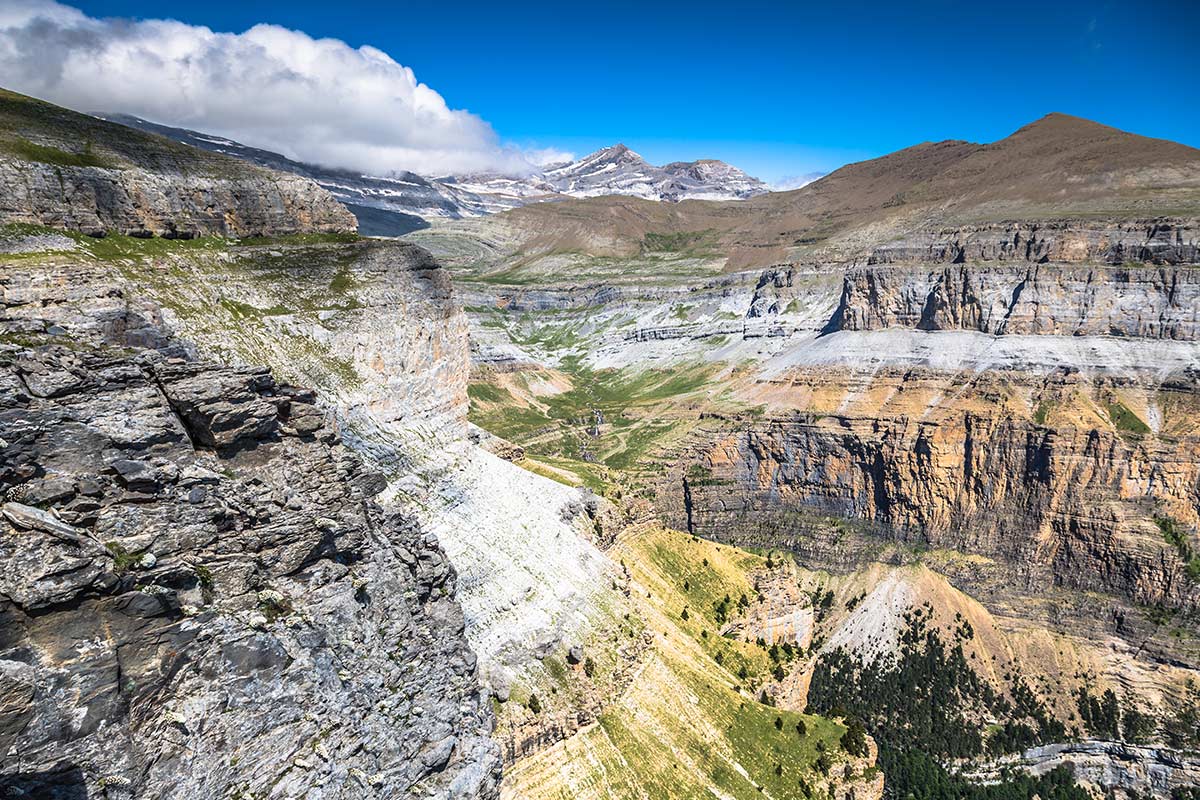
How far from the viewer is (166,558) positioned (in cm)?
2625

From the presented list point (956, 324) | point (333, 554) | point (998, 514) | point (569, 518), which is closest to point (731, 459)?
point (998, 514)

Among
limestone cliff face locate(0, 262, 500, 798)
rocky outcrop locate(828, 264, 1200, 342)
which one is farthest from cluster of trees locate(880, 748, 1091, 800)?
rocky outcrop locate(828, 264, 1200, 342)

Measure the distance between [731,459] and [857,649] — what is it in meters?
56.6

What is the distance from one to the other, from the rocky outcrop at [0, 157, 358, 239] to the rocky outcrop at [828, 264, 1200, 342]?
179m

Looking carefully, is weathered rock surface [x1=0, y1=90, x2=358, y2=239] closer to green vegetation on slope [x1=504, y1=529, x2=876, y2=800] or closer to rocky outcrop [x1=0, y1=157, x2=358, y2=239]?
rocky outcrop [x1=0, y1=157, x2=358, y2=239]

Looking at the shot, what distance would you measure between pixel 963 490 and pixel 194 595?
571 feet

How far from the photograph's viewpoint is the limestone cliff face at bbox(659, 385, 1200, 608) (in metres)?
144

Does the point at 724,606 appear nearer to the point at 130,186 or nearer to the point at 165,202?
the point at 165,202

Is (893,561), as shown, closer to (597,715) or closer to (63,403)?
(597,715)

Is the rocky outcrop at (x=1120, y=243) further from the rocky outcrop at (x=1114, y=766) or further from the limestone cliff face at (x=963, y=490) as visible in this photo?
the rocky outcrop at (x=1114, y=766)

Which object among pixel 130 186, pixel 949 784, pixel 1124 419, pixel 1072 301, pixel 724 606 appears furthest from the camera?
pixel 1072 301

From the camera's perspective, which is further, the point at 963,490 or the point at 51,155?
the point at 963,490

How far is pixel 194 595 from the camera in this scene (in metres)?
26.8

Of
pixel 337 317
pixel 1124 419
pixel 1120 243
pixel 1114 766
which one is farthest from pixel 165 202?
pixel 1120 243
